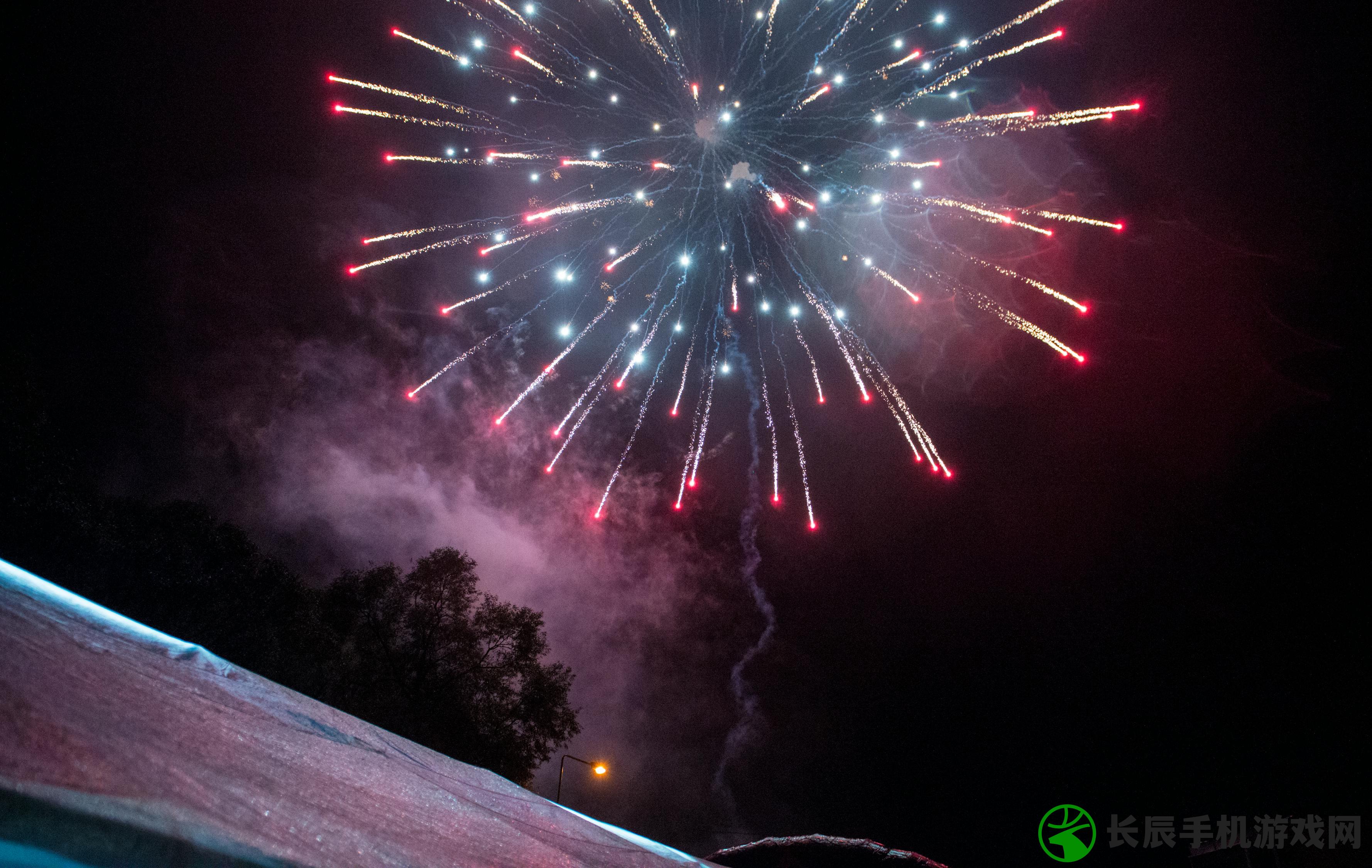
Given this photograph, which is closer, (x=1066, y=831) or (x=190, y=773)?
(x=190, y=773)

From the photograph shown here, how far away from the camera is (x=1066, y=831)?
86.7 feet

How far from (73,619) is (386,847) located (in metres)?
1.35

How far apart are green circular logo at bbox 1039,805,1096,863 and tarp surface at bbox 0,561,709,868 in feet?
105

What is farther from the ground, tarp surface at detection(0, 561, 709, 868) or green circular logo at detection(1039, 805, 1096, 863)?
green circular logo at detection(1039, 805, 1096, 863)

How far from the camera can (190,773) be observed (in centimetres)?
141

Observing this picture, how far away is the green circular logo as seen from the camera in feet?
84.6

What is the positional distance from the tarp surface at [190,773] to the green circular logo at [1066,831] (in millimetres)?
32050

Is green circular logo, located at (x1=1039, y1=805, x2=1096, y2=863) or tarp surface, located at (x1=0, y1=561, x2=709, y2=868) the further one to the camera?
green circular logo, located at (x1=1039, y1=805, x2=1096, y2=863)

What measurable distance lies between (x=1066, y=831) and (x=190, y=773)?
34.7m

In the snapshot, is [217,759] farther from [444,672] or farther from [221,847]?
[444,672]

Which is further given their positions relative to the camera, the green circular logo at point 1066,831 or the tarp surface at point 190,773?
the green circular logo at point 1066,831

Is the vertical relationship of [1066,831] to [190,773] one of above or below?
above

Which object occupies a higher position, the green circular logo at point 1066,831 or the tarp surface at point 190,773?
the green circular logo at point 1066,831

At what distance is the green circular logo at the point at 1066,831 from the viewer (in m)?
25.8
